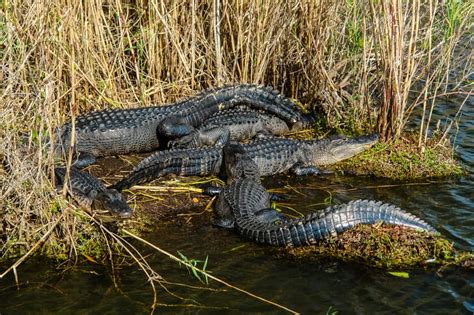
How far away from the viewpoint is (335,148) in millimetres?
7762

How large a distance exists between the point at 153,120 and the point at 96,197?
1873mm

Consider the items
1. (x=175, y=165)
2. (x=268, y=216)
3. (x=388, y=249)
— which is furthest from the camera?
(x=175, y=165)

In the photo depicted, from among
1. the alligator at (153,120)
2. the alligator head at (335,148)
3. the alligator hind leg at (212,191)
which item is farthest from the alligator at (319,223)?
the alligator at (153,120)

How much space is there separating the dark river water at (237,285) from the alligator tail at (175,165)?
0.79 metres

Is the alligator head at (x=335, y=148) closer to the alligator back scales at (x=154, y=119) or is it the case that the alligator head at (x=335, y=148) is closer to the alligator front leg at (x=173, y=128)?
the alligator back scales at (x=154, y=119)

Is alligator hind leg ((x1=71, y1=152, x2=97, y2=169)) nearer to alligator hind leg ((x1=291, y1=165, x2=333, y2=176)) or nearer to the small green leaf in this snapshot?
alligator hind leg ((x1=291, y1=165, x2=333, y2=176))

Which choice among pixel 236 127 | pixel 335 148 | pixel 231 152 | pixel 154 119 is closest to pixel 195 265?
pixel 231 152

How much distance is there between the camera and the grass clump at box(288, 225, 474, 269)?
217 inches

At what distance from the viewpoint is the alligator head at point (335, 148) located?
24.9 ft

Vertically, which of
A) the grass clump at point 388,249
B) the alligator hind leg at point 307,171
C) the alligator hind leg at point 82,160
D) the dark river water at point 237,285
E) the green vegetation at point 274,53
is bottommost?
the alligator hind leg at point 307,171

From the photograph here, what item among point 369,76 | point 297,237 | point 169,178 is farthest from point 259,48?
point 297,237

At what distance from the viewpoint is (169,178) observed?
7.09 meters

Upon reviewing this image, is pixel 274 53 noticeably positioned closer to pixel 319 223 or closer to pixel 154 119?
pixel 154 119

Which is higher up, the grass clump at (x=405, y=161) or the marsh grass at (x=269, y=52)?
the marsh grass at (x=269, y=52)
